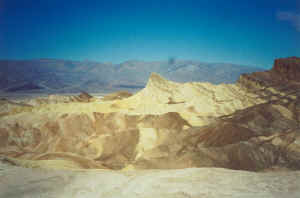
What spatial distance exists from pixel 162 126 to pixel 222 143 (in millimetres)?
1268

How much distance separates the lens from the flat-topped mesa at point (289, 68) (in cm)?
658

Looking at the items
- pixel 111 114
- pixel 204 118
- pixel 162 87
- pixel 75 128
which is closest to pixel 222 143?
pixel 204 118

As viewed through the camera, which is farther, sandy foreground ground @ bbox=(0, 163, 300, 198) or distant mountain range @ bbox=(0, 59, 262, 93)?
distant mountain range @ bbox=(0, 59, 262, 93)

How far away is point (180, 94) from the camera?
603cm

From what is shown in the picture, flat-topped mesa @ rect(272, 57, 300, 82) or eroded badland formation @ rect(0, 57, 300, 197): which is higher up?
flat-topped mesa @ rect(272, 57, 300, 82)

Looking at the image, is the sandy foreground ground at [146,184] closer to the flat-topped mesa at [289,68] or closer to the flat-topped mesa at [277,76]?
the flat-topped mesa at [277,76]

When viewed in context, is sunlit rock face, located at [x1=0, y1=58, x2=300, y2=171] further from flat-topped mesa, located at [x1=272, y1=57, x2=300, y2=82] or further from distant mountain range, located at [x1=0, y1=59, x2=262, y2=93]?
distant mountain range, located at [x1=0, y1=59, x2=262, y2=93]

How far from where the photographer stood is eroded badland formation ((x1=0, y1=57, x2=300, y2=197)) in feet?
10.2

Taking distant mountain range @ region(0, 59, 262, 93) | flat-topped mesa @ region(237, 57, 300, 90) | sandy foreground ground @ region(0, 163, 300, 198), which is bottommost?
sandy foreground ground @ region(0, 163, 300, 198)

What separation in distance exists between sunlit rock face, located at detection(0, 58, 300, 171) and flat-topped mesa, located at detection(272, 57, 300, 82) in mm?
26

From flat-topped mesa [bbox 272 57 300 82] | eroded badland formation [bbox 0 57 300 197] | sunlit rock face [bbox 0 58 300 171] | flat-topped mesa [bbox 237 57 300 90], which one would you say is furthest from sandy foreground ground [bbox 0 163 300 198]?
flat-topped mesa [bbox 272 57 300 82]

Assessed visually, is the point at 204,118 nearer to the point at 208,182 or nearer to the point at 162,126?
the point at 162,126

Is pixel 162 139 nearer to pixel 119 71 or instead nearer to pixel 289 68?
pixel 289 68

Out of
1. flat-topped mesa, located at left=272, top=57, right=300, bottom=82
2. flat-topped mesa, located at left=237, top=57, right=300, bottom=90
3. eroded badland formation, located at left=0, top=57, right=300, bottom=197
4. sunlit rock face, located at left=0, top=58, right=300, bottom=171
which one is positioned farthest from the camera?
flat-topped mesa, located at left=272, top=57, right=300, bottom=82
